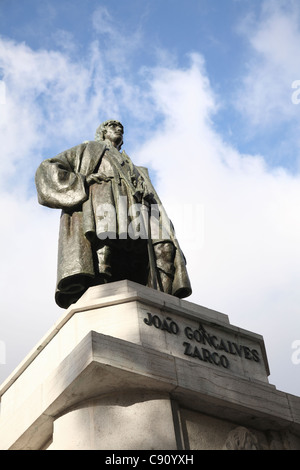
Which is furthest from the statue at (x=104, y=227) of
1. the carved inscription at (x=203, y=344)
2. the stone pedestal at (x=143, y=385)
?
the carved inscription at (x=203, y=344)

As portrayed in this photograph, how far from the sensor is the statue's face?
480 inches

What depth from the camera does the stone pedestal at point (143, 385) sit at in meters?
7.48

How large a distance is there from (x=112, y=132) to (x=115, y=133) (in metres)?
0.05

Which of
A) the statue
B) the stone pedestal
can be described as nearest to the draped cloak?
the statue

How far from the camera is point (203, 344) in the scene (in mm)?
8758

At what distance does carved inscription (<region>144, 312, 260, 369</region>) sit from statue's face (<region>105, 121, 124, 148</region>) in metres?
4.24

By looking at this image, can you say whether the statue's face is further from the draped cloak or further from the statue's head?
the draped cloak

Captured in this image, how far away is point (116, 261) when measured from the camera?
Result: 10266mm

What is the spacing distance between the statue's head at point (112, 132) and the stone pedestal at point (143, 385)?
3830 mm

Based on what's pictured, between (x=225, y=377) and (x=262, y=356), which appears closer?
(x=225, y=377)

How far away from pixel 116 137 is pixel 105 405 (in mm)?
5623

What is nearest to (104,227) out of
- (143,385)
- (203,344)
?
(203,344)
